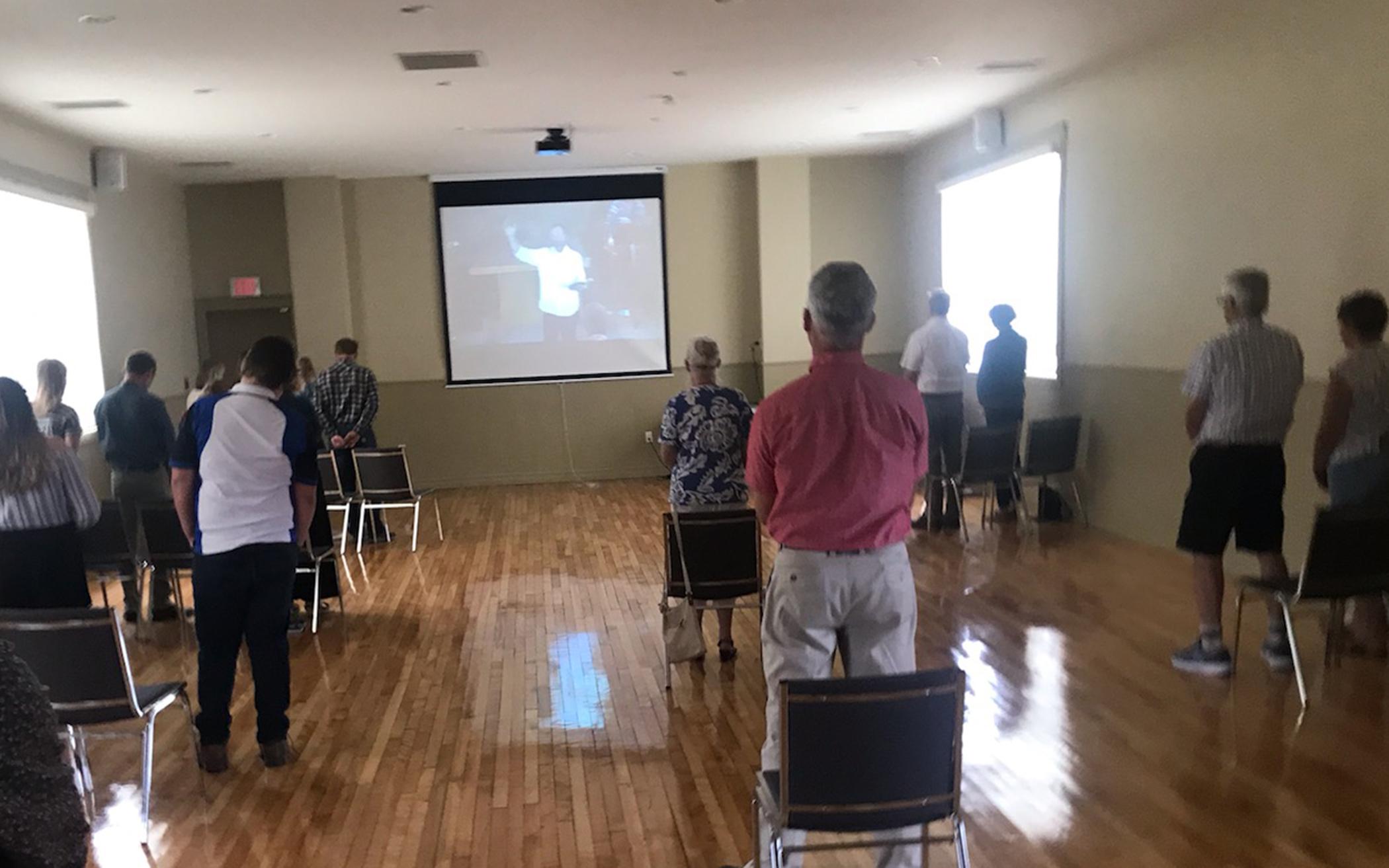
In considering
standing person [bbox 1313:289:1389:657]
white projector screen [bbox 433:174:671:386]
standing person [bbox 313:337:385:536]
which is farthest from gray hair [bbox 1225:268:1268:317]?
white projector screen [bbox 433:174:671:386]

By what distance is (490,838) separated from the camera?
3.40m

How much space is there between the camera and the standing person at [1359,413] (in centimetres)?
426

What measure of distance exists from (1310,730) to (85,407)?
818 cm

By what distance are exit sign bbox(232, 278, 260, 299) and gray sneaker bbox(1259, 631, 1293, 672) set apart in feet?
32.2

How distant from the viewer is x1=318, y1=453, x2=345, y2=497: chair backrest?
7.90m

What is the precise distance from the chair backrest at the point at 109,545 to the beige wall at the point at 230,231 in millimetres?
6122

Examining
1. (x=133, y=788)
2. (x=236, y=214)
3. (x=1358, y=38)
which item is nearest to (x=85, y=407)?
(x=236, y=214)

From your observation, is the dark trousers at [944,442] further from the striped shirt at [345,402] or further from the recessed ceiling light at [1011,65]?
the striped shirt at [345,402]

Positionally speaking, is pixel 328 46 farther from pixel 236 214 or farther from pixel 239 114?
pixel 236 214

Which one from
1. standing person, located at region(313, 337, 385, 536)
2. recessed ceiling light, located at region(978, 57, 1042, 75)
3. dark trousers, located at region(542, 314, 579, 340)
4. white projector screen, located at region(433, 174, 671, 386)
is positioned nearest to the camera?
recessed ceiling light, located at region(978, 57, 1042, 75)

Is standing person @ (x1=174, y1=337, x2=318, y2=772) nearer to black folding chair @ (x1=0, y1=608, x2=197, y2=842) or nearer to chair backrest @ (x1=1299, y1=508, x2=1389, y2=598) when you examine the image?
black folding chair @ (x1=0, y1=608, x2=197, y2=842)

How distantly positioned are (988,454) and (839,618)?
513cm

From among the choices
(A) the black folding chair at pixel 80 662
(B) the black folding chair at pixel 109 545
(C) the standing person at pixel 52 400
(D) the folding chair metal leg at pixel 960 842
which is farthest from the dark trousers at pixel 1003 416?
(A) the black folding chair at pixel 80 662

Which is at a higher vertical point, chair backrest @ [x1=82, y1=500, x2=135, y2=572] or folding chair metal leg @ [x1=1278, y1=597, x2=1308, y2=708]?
chair backrest @ [x1=82, y1=500, x2=135, y2=572]
